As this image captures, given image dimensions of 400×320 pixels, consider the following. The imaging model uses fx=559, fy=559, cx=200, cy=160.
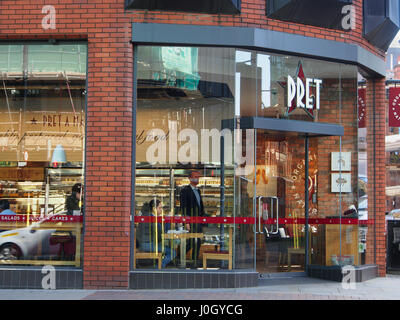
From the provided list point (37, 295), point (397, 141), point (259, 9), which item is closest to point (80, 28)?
point (259, 9)

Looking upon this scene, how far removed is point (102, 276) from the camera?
9.02 metres

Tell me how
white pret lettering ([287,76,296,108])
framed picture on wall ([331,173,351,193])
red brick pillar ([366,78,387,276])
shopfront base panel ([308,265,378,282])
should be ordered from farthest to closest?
red brick pillar ([366,78,387,276])
framed picture on wall ([331,173,351,193])
shopfront base panel ([308,265,378,282])
white pret lettering ([287,76,296,108])

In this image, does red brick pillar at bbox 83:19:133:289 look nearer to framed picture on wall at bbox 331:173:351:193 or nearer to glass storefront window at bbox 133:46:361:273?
glass storefront window at bbox 133:46:361:273

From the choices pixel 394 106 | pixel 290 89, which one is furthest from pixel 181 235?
pixel 394 106

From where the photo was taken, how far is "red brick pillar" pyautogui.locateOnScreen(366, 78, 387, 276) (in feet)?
36.6

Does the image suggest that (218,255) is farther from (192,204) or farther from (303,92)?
(303,92)

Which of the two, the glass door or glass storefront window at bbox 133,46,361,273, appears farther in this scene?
the glass door

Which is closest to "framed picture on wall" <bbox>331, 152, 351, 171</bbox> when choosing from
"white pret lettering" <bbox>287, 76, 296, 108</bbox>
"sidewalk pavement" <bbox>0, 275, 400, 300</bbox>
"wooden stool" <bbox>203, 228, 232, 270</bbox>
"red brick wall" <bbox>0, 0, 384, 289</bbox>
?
"white pret lettering" <bbox>287, 76, 296, 108</bbox>

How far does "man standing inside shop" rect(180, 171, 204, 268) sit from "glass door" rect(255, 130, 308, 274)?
1.29 m

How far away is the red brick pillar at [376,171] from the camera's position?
1115 centimetres

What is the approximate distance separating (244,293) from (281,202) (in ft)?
8.08

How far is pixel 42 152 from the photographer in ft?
31.4

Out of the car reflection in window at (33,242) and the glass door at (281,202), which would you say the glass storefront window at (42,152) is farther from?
the glass door at (281,202)

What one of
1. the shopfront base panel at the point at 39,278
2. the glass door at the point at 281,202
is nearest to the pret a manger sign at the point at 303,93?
the glass door at the point at 281,202
